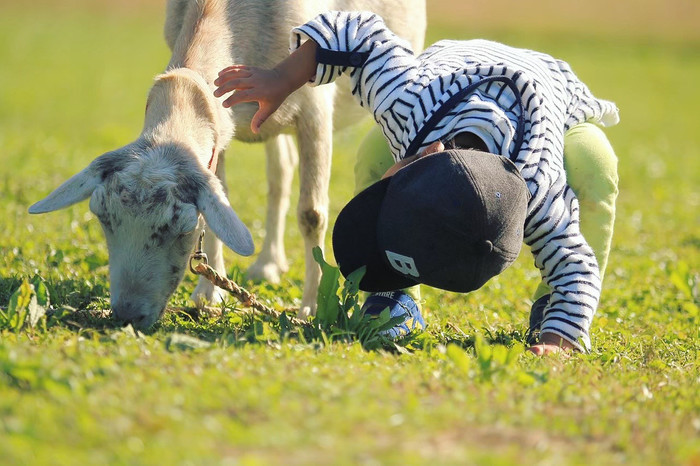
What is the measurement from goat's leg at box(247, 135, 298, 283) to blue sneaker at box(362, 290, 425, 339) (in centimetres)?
160

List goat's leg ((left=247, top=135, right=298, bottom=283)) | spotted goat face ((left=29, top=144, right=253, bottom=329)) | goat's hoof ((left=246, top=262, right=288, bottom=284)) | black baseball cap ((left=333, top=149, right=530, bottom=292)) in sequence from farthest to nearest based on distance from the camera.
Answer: goat's leg ((left=247, top=135, right=298, bottom=283)) → goat's hoof ((left=246, top=262, right=288, bottom=284)) → spotted goat face ((left=29, top=144, right=253, bottom=329)) → black baseball cap ((left=333, top=149, right=530, bottom=292))

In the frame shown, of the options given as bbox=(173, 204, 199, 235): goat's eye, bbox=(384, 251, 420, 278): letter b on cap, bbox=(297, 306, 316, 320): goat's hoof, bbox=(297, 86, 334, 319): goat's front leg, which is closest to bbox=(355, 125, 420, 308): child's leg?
bbox=(297, 86, 334, 319): goat's front leg

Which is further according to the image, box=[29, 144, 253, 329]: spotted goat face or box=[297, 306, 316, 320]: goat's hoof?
box=[297, 306, 316, 320]: goat's hoof

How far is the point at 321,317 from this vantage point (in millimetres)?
4156

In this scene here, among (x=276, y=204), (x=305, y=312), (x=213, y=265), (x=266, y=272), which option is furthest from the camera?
(x=276, y=204)

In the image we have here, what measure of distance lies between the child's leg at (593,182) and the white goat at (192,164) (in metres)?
1.49

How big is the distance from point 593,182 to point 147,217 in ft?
7.06

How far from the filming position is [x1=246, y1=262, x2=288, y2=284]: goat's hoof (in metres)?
5.89

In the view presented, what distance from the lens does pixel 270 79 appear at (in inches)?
168

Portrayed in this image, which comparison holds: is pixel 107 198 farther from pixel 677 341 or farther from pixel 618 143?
pixel 618 143

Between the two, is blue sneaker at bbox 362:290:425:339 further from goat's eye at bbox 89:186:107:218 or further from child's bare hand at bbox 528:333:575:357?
goat's eye at bbox 89:186:107:218

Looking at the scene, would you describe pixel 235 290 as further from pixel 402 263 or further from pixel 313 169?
pixel 313 169

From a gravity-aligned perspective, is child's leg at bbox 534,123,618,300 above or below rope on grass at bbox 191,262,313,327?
above

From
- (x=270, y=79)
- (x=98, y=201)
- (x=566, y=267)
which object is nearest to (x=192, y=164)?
(x=98, y=201)
